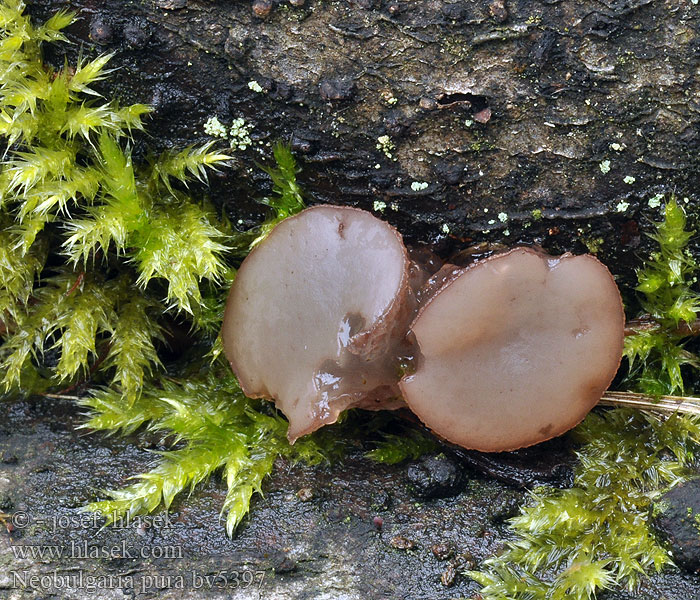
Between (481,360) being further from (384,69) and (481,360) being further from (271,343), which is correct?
(384,69)

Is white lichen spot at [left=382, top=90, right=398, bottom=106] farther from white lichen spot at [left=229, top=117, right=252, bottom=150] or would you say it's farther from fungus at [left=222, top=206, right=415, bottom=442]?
white lichen spot at [left=229, top=117, right=252, bottom=150]

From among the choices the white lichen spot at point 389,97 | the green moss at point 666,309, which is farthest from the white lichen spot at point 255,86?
the green moss at point 666,309

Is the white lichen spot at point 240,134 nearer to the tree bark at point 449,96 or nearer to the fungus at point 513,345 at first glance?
the tree bark at point 449,96

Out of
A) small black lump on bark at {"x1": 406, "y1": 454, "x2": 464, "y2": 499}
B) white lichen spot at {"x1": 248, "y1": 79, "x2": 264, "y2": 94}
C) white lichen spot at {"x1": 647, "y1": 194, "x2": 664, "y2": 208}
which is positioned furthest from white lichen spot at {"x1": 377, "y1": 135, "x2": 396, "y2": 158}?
small black lump on bark at {"x1": 406, "y1": 454, "x2": 464, "y2": 499}

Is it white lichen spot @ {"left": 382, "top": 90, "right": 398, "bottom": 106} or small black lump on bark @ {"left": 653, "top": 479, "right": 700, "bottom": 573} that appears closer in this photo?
small black lump on bark @ {"left": 653, "top": 479, "right": 700, "bottom": 573}

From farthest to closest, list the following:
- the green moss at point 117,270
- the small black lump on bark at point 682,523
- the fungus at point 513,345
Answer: the green moss at point 117,270
the fungus at point 513,345
the small black lump on bark at point 682,523
